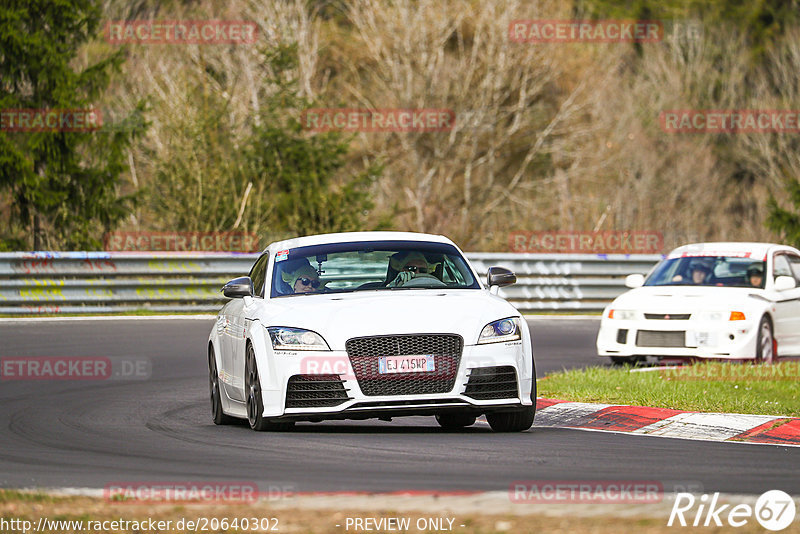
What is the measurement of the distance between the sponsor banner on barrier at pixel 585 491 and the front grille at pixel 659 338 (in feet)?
29.4

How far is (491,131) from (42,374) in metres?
32.5

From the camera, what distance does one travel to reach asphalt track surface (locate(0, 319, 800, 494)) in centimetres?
821

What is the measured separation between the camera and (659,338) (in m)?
17.0

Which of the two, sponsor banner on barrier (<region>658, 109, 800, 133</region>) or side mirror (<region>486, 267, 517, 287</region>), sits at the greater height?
sponsor banner on barrier (<region>658, 109, 800, 133</region>)

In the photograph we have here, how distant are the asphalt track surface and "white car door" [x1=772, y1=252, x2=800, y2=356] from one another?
641cm

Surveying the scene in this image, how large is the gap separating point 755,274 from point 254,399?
28.8 feet

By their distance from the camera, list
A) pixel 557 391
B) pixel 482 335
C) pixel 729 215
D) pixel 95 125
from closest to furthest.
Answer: pixel 482 335, pixel 557 391, pixel 95 125, pixel 729 215

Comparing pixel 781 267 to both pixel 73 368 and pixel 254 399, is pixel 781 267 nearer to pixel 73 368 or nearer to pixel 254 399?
pixel 73 368

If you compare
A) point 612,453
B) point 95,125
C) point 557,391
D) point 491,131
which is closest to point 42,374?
point 557,391

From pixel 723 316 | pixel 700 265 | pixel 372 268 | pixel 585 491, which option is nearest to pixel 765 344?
pixel 723 316

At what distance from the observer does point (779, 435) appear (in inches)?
426

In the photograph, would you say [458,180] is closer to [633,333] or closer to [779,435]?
[633,333]

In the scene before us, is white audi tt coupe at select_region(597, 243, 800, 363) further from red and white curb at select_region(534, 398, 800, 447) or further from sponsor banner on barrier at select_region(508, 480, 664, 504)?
sponsor banner on barrier at select_region(508, 480, 664, 504)

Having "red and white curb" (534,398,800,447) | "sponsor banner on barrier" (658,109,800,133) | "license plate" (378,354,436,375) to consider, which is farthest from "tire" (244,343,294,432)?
"sponsor banner on barrier" (658,109,800,133)
